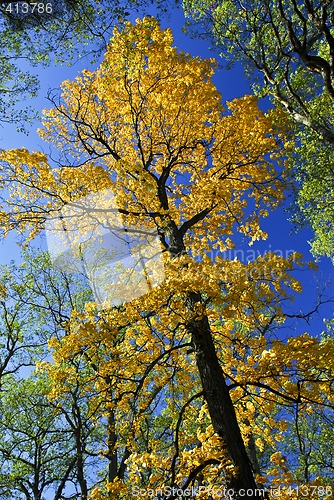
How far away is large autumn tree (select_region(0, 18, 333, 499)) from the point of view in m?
4.30

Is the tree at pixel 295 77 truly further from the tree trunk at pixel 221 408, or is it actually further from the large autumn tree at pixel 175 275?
the tree trunk at pixel 221 408

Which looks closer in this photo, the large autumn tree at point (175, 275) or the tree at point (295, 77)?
the large autumn tree at point (175, 275)

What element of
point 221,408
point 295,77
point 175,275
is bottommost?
point 221,408

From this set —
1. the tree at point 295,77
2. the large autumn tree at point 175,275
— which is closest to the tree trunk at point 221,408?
the large autumn tree at point 175,275

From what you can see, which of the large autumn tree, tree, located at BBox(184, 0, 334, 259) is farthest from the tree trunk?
tree, located at BBox(184, 0, 334, 259)

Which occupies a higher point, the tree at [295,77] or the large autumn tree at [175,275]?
the tree at [295,77]

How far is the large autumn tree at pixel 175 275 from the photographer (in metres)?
4.30

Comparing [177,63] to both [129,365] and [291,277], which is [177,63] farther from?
[129,365]

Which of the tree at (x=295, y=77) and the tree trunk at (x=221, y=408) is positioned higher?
the tree at (x=295, y=77)

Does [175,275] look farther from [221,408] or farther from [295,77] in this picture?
[295,77]

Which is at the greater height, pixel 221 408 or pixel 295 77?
pixel 295 77

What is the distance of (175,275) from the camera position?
14.7 ft

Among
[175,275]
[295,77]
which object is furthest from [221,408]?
[295,77]

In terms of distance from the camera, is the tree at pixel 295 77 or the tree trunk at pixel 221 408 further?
the tree at pixel 295 77
